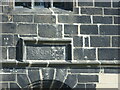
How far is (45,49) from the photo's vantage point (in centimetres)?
895

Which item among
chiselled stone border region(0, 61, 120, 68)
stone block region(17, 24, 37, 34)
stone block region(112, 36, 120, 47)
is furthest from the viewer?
stone block region(112, 36, 120, 47)

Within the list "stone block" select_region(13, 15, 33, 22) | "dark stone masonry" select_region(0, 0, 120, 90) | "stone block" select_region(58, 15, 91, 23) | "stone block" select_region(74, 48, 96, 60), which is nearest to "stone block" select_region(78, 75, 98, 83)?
"dark stone masonry" select_region(0, 0, 120, 90)

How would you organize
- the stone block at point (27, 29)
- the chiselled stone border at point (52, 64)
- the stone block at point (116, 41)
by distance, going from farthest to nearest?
the stone block at point (116, 41) → the stone block at point (27, 29) → the chiselled stone border at point (52, 64)

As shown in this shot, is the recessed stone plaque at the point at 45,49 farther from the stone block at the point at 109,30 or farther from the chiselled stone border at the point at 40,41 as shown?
the stone block at the point at 109,30

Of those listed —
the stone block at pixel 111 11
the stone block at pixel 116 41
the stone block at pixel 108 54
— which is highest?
the stone block at pixel 111 11

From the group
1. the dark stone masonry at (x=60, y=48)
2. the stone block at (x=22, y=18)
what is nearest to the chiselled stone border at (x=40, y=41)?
the dark stone masonry at (x=60, y=48)

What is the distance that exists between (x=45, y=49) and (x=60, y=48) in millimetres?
265

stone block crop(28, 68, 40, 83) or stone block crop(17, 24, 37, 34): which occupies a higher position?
stone block crop(17, 24, 37, 34)

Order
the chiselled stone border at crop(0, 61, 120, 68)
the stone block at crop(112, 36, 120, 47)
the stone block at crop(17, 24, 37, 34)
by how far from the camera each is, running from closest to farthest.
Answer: the chiselled stone border at crop(0, 61, 120, 68) < the stone block at crop(17, 24, 37, 34) < the stone block at crop(112, 36, 120, 47)

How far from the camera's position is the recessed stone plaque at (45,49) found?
892 centimetres

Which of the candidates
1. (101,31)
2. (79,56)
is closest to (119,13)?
(101,31)

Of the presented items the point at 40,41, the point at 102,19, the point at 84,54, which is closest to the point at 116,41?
the point at 102,19

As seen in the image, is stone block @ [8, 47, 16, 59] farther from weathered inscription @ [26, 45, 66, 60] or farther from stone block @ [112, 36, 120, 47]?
stone block @ [112, 36, 120, 47]

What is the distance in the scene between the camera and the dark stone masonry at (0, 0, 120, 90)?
889 centimetres
